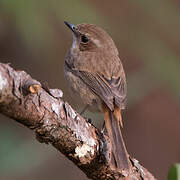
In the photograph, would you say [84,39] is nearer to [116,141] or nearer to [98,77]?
[98,77]

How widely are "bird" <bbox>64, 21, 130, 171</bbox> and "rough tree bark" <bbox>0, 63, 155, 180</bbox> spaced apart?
21 centimetres

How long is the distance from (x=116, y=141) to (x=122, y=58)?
3536 mm

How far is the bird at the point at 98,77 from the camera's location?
A: 4.32 metres

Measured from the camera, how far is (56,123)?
123 inches

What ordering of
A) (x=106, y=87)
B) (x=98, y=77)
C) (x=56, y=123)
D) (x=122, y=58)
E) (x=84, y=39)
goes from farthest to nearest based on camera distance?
1. (x=122, y=58)
2. (x=84, y=39)
3. (x=98, y=77)
4. (x=106, y=87)
5. (x=56, y=123)

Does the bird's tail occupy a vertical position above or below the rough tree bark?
below

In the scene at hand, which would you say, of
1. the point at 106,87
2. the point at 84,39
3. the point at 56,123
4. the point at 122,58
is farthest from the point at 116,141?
the point at 122,58

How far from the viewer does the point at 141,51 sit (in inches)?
213

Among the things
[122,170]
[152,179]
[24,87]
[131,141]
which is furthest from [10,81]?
[131,141]

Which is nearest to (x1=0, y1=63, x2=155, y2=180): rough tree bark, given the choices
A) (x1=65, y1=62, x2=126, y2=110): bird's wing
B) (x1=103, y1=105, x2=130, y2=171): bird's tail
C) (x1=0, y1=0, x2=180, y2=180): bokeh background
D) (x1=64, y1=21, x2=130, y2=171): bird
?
(x1=103, y1=105, x2=130, y2=171): bird's tail

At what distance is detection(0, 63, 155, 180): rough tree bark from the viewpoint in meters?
2.69

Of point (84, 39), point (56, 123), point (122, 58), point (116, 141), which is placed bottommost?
point (122, 58)

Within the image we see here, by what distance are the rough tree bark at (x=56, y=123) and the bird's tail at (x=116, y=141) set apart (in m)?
0.07

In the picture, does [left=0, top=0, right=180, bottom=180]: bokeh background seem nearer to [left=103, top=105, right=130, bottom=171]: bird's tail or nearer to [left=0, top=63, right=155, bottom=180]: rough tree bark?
[left=103, top=105, right=130, bottom=171]: bird's tail
